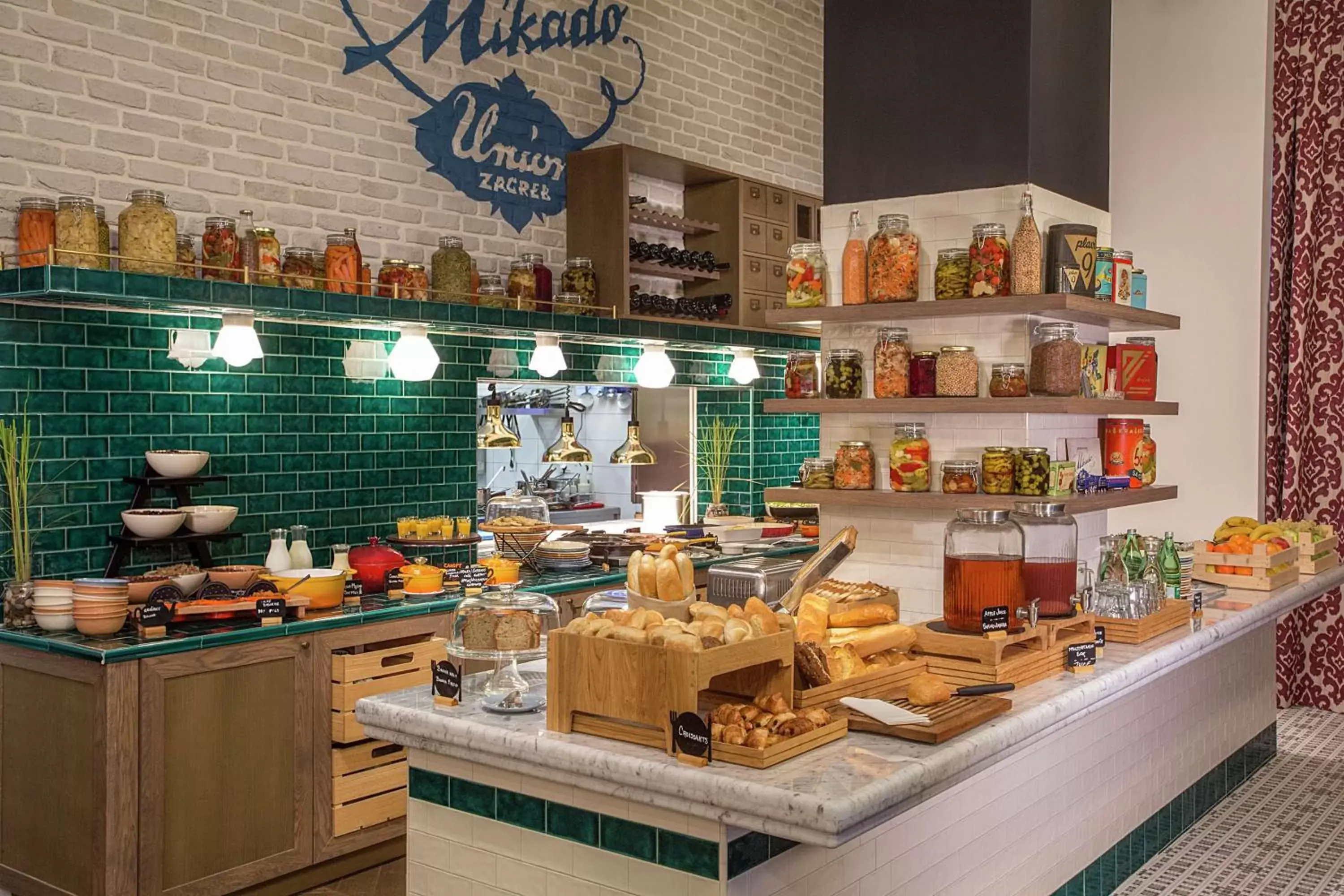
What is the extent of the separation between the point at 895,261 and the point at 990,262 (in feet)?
1.03

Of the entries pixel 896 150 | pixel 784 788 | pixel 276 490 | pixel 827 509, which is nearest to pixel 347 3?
pixel 276 490

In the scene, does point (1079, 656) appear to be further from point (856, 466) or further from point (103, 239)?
point (103, 239)

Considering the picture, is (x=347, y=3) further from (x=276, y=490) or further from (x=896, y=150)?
(x=896, y=150)

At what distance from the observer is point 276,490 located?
5121mm

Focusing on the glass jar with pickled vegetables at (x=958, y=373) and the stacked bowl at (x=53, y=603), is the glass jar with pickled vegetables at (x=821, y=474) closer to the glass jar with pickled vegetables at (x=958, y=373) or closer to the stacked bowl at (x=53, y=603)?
the glass jar with pickled vegetables at (x=958, y=373)

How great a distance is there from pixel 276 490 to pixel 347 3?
2.32m

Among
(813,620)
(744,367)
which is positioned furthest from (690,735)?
(744,367)

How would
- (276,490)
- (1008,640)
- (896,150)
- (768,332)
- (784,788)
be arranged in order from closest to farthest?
(784,788)
(1008,640)
(896,150)
(276,490)
(768,332)

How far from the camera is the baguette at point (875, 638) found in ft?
9.63

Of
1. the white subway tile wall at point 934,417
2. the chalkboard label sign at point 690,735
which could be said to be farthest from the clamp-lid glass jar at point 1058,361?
the chalkboard label sign at point 690,735

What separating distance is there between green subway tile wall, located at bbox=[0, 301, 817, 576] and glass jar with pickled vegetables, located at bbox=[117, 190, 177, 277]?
0.32 meters

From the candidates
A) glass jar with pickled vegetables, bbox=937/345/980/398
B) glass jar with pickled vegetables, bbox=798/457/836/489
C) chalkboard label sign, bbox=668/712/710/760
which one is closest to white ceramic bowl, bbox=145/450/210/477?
glass jar with pickled vegetables, bbox=798/457/836/489

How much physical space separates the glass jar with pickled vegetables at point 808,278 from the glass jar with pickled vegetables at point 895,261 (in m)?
0.21

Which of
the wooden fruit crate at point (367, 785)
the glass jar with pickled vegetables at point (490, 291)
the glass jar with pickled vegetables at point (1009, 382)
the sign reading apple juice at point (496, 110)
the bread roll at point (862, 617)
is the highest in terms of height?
the sign reading apple juice at point (496, 110)
